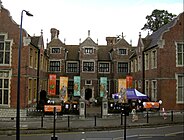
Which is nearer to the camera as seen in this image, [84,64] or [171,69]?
[171,69]

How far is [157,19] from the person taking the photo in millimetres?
50906

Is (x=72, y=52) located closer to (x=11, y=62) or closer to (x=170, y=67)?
(x=11, y=62)

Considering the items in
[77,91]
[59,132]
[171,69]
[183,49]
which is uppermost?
[183,49]

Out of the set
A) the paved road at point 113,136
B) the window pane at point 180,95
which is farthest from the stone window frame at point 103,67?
the paved road at point 113,136

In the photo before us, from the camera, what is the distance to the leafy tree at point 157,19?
1949 inches

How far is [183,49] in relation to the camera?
90.0 feet

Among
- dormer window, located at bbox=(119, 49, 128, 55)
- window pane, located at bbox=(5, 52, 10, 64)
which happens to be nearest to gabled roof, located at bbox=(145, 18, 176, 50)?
dormer window, located at bbox=(119, 49, 128, 55)

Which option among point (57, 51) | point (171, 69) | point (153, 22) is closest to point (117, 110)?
point (171, 69)

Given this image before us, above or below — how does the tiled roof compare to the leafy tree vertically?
below

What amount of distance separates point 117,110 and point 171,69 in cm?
658

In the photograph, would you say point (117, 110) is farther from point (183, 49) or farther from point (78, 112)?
point (183, 49)

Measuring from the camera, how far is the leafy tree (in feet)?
162

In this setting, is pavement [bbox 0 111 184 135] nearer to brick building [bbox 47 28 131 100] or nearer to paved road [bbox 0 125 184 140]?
paved road [bbox 0 125 184 140]

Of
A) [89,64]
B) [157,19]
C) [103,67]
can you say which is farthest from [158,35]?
[157,19]
